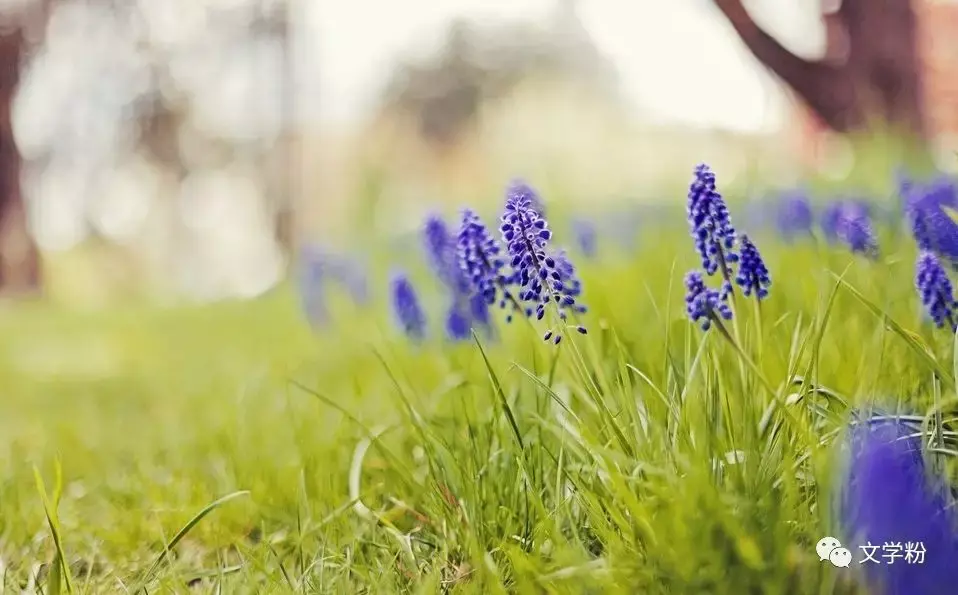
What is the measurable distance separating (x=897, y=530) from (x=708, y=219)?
464mm

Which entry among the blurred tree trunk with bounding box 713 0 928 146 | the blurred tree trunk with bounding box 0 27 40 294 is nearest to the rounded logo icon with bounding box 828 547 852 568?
the blurred tree trunk with bounding box 713 0 928 146

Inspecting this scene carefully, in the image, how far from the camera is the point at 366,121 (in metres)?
9.34

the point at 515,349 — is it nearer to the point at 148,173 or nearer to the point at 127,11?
the point at 127,11

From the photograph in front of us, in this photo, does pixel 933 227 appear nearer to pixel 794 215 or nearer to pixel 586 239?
pixel 794 215

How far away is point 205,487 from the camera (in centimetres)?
185

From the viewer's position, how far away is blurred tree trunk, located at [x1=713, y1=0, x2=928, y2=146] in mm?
2855

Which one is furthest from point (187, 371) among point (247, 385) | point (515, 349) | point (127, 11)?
point (127, 11)

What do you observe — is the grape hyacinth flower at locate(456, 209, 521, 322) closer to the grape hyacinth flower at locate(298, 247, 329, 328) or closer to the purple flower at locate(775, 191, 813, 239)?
the purple flower at locate(775, 191, 813, 239)

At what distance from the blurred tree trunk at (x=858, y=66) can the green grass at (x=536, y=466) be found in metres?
0.72

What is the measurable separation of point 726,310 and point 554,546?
1.33ft

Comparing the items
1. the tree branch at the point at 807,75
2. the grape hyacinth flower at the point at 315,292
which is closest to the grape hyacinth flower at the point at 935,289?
the tree branch at the point at 807,75

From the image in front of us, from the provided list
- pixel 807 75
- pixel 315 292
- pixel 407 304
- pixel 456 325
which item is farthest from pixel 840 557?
pixel 315 292

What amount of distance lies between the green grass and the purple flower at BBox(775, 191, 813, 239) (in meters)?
0.06

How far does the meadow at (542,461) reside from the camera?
105cm
